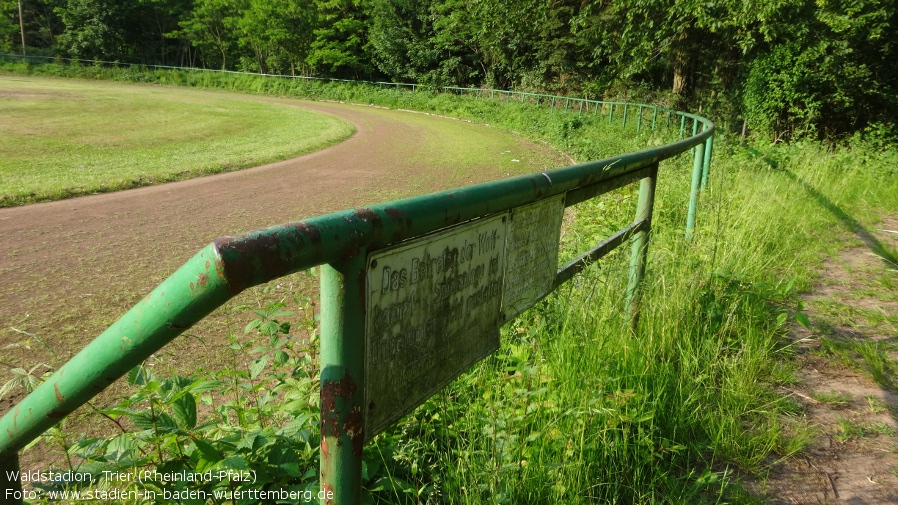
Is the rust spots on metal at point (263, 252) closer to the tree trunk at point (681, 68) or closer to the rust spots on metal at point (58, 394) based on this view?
the rust spots on metal at point (58, 394)

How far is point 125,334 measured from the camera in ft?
3.32

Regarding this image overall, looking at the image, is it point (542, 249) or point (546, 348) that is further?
point (546, 348)

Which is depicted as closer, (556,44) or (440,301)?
(440,301)

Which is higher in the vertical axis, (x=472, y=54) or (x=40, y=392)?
(x=472, y=54)

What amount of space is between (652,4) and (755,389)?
14991 mm

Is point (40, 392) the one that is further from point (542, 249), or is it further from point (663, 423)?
point (663, 423)

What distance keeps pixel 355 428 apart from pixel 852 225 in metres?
7.47

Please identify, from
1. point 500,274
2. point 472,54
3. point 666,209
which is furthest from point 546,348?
point 472,54

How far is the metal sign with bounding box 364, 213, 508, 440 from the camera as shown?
1.28m

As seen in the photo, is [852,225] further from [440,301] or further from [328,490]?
[328,490]

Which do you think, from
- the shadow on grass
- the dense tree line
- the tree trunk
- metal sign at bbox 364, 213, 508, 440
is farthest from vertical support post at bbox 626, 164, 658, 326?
the tree trunk

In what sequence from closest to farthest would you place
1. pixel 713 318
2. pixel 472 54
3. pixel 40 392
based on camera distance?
1. pixel 40 392
2. pixel 713 318
3. pixel 472 54

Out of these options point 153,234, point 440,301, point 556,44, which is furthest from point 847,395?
point 556,44

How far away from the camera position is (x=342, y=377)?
1.20 m
